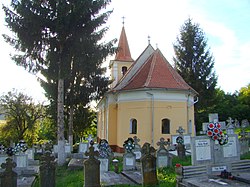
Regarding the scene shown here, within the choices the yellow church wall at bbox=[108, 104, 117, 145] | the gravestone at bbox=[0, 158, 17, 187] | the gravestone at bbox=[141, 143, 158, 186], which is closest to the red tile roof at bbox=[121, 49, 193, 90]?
the yellow church wall at bbox=[108, 104, 117, 145]

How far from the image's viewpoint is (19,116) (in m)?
→ 27.4

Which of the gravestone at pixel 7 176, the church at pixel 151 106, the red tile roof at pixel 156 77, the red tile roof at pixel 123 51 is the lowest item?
the gravestone at pixel 7 176

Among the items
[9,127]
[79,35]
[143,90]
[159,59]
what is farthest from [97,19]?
[9,127]

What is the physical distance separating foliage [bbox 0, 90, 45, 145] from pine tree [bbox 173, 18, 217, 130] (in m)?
17.1

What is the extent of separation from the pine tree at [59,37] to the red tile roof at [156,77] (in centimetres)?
511

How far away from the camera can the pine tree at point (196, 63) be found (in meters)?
30.2

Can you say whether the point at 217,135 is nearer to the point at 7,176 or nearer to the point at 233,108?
the point at 7,176

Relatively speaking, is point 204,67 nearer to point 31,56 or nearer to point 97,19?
point 97,19

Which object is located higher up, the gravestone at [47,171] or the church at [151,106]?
the church at [151,106]

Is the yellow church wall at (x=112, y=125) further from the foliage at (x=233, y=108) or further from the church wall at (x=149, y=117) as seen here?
the foliage at (x=233, y=108)

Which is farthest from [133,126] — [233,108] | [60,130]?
[233,108]

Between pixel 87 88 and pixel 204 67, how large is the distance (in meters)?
16.3

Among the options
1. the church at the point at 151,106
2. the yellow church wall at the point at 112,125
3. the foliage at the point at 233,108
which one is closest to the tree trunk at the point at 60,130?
the church at the point at 151,106

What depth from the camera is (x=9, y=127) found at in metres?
27.9
